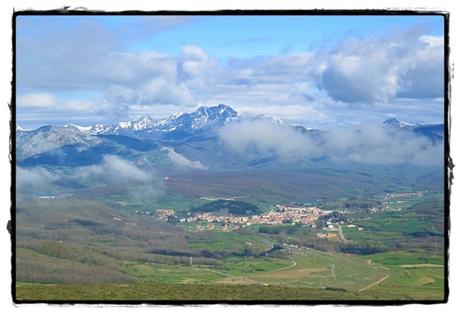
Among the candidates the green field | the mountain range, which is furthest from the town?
the mountain range

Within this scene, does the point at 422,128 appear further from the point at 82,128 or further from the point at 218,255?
the point at 82,128

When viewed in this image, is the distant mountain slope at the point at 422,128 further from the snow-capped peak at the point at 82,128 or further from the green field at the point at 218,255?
the snow-capped peak at the point at 82,128

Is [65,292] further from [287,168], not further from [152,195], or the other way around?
[287,168]

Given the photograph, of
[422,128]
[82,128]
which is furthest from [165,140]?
[422,128]

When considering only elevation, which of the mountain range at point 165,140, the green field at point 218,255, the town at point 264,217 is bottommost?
the green field at point 218,255

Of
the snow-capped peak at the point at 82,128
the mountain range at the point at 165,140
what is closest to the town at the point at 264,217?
the mountain range at the point at 165,140

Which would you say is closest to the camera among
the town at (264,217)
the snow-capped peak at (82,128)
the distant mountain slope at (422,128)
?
the distant mountain slope at (422,128)

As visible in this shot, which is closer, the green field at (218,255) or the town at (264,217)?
the green field at (218,255)

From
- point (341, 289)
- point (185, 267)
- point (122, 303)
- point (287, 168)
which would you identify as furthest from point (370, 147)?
point (122, 303)
